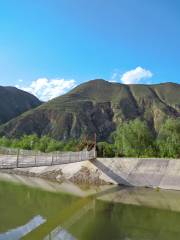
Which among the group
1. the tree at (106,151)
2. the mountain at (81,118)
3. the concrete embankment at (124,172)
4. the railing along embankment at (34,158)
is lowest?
the concrete embankment at (124,172)

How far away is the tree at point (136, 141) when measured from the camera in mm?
57938

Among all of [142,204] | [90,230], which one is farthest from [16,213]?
[142,204]

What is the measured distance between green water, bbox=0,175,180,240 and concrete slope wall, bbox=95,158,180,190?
15.0 ft

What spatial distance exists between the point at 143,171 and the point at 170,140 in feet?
52.1

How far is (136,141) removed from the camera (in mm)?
59062

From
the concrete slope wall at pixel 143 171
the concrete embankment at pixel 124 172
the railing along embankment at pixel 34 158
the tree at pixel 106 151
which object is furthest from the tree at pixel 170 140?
the railing along embankment at pixel 34 158

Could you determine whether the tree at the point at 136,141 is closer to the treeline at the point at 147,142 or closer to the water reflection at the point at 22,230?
the treeline at the point at 147,142

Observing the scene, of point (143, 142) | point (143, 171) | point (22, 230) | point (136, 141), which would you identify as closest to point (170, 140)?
point (143, 142)

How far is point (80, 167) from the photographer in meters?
45.9

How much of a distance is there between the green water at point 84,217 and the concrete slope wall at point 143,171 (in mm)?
4576

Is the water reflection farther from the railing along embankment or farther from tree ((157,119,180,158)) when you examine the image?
tree ((157,119,180,158))

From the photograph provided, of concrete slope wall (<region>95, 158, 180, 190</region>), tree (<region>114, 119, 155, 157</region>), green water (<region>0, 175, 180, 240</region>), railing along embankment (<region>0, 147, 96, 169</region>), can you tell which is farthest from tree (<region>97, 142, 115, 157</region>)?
green water (<region>0, 175, 180, 240</region>)

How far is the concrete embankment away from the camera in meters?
40.4

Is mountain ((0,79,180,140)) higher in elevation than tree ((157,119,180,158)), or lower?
higher
